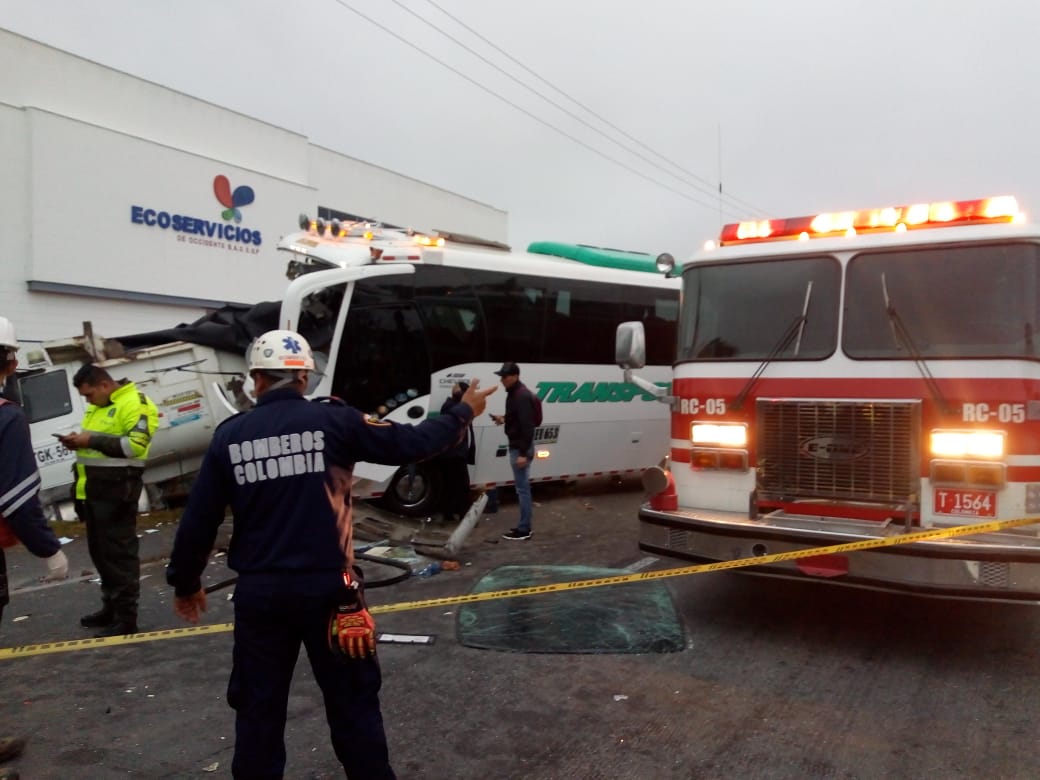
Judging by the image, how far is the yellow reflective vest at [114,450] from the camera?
19.2 feet

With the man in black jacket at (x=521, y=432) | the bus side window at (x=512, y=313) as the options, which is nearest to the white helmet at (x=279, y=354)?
the man in black jacket at (x=521, y=432)

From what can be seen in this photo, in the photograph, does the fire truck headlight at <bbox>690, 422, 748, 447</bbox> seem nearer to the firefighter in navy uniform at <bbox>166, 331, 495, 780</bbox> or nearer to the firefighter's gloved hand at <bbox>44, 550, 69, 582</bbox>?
the firefighter in navy uniform at <bbox>166, 331, 495, 780</bbox>

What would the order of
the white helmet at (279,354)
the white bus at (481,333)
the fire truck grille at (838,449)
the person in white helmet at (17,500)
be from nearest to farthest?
Answer: 1. the white helmet at (279,354)
2. the person in white helmet at (17,500)
3. the fire truck grille at (838,449)
4. the white bus at (481,333)

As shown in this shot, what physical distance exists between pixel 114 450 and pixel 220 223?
59.2 feet

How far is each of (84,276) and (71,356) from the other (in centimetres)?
980

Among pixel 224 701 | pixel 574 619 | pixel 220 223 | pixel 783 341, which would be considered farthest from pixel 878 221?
pixel 220 223

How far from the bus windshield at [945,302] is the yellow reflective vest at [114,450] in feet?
16.2

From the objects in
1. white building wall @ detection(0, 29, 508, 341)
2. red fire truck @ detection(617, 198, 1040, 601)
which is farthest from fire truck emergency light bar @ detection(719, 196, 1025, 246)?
white building wall @ detection(0, 29, 508, 341)

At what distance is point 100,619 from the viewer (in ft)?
20.0

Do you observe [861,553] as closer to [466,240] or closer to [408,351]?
[408,351]

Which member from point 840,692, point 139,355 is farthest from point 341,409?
point 139,355

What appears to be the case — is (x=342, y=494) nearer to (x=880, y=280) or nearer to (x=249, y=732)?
(x=249, y=732)

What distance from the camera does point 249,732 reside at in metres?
3.04

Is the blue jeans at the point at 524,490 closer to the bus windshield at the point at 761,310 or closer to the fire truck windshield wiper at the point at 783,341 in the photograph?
the bus windshield at the point at 761,310
